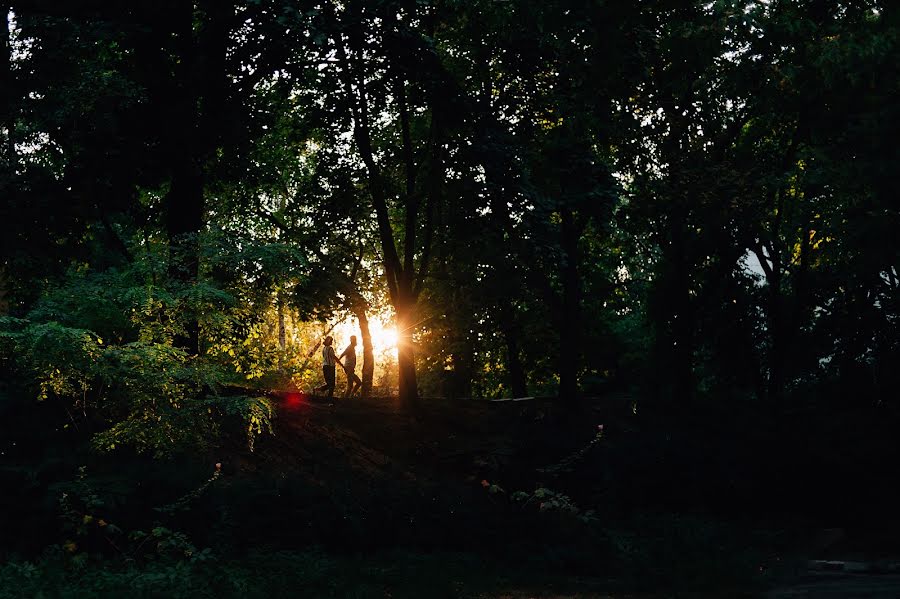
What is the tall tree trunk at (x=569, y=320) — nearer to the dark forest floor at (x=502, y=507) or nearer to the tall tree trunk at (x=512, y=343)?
the dark forest floor at (x=502, y=507)

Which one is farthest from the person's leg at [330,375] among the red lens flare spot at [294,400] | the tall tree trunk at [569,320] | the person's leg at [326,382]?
the tall tree trunk at [569,320]

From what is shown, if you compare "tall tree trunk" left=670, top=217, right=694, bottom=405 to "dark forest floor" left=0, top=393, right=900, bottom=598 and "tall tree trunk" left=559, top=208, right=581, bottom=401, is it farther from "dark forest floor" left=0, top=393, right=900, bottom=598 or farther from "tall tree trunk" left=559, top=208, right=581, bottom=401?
"dark forest floor" left=0, top=393, right=900, bottom=598

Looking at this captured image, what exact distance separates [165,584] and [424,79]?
11.0 metres

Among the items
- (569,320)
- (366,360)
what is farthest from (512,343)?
(569,320)

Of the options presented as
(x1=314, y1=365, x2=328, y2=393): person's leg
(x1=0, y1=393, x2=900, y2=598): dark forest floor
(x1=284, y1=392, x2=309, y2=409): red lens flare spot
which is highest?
(x1=314, y1=365, x2=328, y2=393): person's leg

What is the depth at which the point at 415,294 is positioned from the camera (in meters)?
26.0

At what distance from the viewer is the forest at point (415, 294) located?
14.0m

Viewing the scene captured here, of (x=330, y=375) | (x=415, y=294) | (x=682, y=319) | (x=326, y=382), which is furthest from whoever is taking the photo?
(x=682, y=319)

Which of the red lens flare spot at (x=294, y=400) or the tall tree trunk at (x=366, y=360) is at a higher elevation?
the tall tree trunk at (x=366, y=360)

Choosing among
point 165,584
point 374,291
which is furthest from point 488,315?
point 165,584

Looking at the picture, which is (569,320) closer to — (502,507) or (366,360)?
(366,360)

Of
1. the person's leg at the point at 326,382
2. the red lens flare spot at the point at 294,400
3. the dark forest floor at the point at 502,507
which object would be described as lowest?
the dark forest floor at the point at 502,507

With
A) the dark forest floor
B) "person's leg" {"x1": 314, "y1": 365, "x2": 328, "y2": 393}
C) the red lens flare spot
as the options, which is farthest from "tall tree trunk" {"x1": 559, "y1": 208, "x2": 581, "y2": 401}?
the red lens flare spot

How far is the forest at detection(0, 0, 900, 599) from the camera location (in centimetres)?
1396
